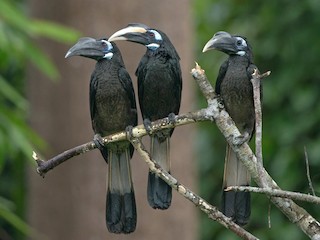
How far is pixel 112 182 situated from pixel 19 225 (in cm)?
222

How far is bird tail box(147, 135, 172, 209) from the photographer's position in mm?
2344

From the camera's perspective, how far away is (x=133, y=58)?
4570 millimetres

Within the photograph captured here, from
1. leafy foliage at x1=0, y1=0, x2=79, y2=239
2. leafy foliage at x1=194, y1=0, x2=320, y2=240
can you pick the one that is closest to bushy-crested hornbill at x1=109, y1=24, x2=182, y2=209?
leafy foliage at x1=0, y1=0, x2=79, y2=239

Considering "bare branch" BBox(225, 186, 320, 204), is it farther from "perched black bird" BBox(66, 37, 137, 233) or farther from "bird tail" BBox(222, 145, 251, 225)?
"perched black bird" BBox(66, 37, 137, 233)

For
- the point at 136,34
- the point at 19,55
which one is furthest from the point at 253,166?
the point at 19,55

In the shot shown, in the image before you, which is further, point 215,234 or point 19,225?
point 215,234

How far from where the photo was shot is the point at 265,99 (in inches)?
238

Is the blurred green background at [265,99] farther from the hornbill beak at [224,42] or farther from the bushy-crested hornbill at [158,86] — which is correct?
the hornbill beak at [224,42]

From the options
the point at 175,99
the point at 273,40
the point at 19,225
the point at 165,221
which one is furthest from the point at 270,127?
the point at 175,99

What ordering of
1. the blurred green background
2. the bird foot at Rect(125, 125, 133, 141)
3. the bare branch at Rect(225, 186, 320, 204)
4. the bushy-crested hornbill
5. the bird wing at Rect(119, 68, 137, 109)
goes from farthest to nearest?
1. the blurred green background
2. the bird wing at Rect(119, 68, 137, 109)
3. the bushy-crested hornbill
4. the bird foot at Rect(125, 125, 133, 141)
5. the bare branch at Rect(225, 186, 320, 204)

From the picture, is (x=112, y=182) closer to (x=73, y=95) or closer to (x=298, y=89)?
(x=73, y=95)

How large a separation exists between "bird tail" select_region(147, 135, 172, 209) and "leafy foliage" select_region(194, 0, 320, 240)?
9.02 feet

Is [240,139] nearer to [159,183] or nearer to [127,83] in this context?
[159,183]

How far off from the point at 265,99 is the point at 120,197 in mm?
3752
